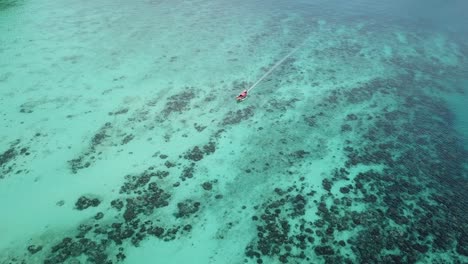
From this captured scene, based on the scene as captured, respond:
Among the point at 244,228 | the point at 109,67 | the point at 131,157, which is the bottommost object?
the point at 244,228

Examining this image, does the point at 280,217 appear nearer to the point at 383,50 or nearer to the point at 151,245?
the point at 151,245

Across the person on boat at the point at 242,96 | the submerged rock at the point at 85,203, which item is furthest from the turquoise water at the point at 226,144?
the person on boat at the point at 242,96

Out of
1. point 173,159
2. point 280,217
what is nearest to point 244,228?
point 280,217

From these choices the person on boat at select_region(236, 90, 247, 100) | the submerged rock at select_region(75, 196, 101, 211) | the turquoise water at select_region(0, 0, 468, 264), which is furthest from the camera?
the person on boat at select_region(236, 90, 247, 100)

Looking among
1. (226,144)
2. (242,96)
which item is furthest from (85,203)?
(242,96)

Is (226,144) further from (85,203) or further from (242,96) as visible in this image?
(85,203)

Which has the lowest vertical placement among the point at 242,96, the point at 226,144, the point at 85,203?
the point at 85,203

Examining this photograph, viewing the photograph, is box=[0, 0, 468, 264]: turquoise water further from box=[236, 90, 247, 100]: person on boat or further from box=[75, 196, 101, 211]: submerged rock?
box=[236, 90, 247, 100]: person on boat

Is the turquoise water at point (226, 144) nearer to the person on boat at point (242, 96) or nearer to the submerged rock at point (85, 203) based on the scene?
the submerged rock at point (85, 203)

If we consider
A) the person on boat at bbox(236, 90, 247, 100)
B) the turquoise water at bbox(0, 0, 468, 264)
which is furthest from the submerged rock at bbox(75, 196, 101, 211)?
the person on boat at bbox(236, 90, 247, 100)
